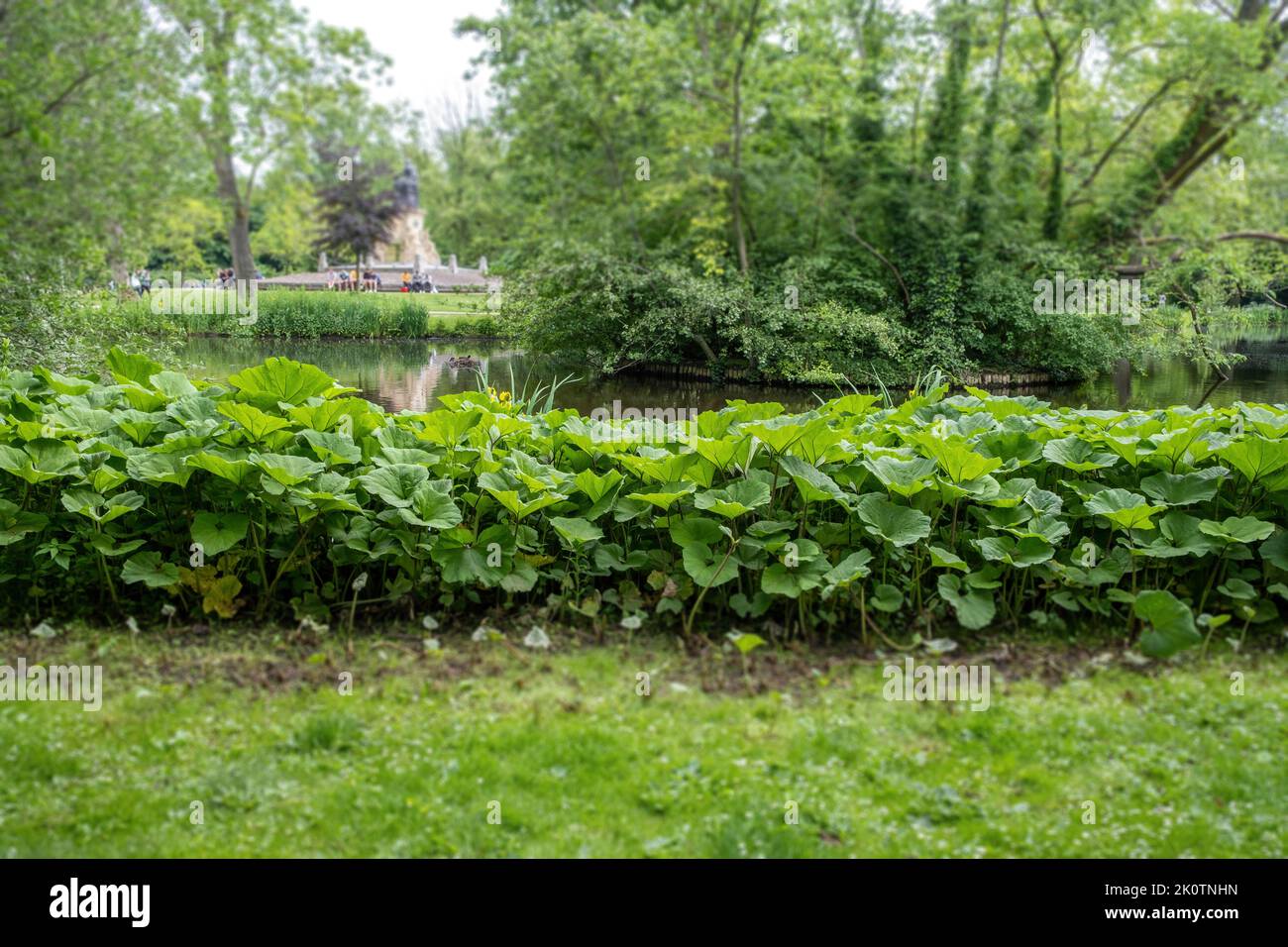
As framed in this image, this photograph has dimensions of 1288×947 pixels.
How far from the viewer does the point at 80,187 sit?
853cm

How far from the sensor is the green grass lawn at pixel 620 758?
7.65 ft

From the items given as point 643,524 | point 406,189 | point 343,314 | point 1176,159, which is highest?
point 406,189

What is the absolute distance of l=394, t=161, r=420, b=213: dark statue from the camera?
99.1 ft

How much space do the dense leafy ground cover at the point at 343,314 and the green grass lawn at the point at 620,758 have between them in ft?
46.8

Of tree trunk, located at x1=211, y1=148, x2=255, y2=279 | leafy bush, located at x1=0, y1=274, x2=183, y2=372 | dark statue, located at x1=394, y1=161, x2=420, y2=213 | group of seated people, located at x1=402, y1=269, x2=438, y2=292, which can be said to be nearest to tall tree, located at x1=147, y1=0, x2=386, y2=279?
Answer: tree trunk, located at x1=211, y1=148, x2=255, y2=279

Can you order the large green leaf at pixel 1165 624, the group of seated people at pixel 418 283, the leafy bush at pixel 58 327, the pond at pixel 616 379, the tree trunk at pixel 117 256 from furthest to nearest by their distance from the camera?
the group of seated people at pixel 418 283 → the pond at pixel 616 379 → the tree trunk at pixel 117 256 → the leafy bush at pixel 58 327 → the large green leaf at pixel 1165 624

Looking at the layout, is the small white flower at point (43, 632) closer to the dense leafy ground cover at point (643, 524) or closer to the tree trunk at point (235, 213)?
the dense leafy ground cover at point (643, 524)

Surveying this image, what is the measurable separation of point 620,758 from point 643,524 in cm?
134

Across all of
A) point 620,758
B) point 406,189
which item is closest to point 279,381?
point 620,758

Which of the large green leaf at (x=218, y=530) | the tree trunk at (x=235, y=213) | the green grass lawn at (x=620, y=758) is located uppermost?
the tree trunk at (x=235, y=213)

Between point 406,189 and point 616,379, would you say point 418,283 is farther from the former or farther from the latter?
point 406,189

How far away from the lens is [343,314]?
19.4 metres

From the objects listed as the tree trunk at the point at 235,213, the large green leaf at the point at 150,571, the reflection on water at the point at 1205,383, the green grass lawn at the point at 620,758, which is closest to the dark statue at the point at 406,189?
the tree trunk at the point at 235,213

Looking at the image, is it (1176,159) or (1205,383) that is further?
(1176,159)
